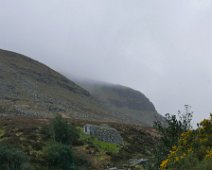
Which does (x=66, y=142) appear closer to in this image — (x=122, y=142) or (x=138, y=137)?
(x=122, y=142)

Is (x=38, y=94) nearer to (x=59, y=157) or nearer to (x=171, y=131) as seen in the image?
(x=59, y=157)

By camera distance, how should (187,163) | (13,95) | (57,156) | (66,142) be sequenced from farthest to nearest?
(13,95) < (66,142) < (57,156) < (187,163)

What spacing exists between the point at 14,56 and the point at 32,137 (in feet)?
445

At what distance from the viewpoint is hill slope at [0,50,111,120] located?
9774cm

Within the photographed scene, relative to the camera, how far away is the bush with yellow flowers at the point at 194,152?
1341cm

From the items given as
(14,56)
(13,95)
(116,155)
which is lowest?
(116,155)

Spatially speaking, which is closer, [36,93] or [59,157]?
[59,157]

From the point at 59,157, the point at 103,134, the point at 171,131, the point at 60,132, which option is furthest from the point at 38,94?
the point at 171,131

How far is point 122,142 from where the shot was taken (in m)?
63.2

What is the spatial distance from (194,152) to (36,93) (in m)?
118

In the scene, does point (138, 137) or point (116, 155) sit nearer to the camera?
point (116, 155)

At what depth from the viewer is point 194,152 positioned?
1511 cm

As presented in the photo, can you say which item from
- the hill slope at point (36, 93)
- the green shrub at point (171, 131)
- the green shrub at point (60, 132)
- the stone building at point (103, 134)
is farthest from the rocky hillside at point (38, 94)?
the green shrub at point (171, 131)

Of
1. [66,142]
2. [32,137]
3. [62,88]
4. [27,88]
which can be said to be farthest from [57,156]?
[62,88]
